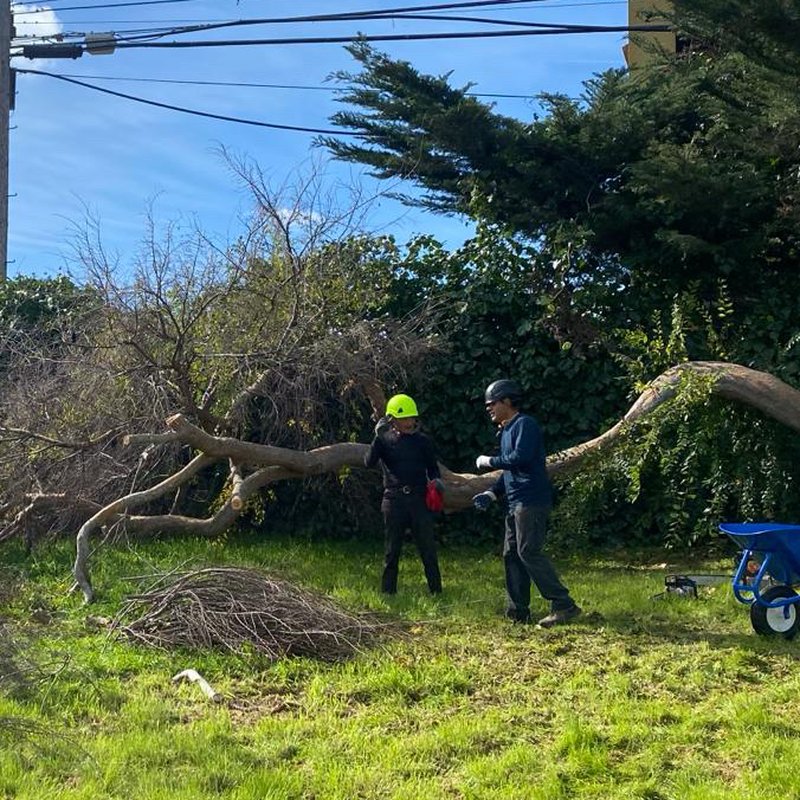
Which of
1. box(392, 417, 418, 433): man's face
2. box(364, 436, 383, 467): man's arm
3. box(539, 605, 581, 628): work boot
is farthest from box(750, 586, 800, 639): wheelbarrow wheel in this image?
box(364, 436, 383, 467): man's arm

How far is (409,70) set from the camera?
40.1 ft

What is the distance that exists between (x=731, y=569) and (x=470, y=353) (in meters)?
3.62

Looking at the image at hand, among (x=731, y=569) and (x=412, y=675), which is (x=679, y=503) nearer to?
(x=731, y=569)

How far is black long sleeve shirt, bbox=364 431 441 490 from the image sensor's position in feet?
27.1

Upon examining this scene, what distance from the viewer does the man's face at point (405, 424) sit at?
8.29 metres

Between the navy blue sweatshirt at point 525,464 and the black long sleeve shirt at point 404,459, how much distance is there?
1.21 m

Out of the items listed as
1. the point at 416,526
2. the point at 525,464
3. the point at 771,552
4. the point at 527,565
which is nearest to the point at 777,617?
the point at 771,552

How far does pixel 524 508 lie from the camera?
23.2 ft

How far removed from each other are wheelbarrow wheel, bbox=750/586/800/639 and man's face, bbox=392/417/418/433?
3089 mm

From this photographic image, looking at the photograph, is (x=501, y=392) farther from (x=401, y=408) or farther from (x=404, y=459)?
(x=404, y=459)

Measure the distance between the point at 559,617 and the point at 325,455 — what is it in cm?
315

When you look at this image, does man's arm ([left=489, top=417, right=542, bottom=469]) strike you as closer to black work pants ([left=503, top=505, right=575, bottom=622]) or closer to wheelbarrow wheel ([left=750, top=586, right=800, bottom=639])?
black work pants ([left=503, top=505, right=575, bottom=622])

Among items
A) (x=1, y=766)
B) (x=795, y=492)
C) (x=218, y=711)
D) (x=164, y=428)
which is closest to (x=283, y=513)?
(x=164, y=428)

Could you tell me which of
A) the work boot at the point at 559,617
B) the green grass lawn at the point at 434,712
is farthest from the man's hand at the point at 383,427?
the work boot at the point at 559,617
